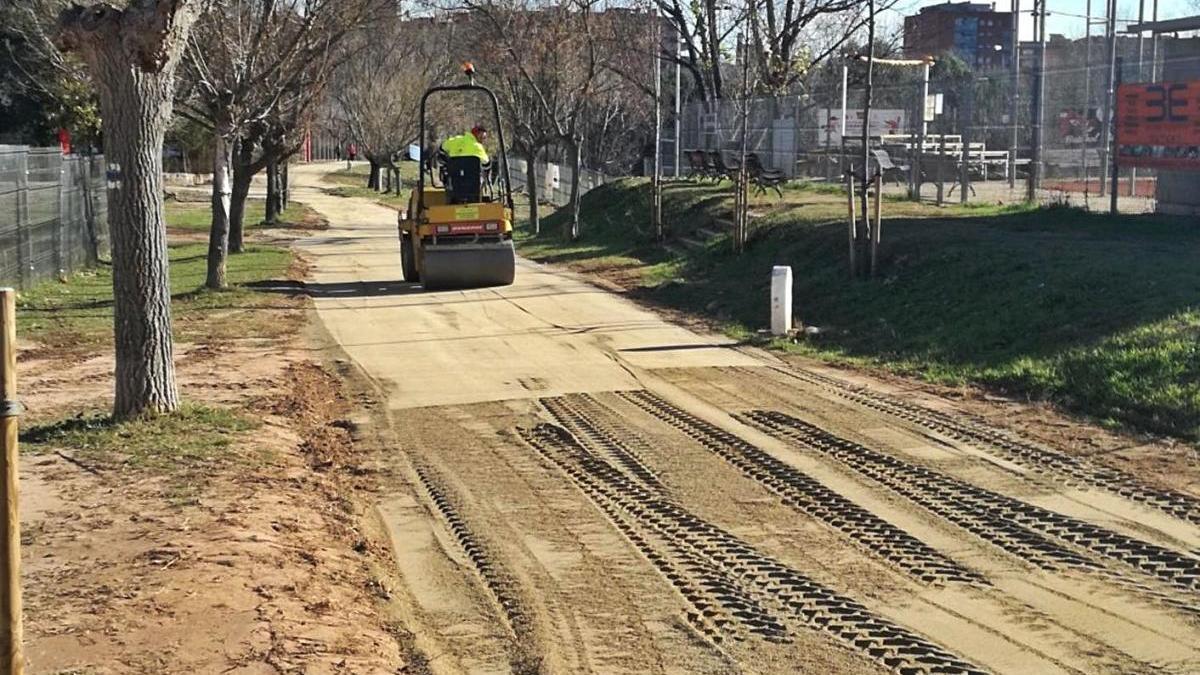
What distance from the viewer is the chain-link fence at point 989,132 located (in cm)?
2320

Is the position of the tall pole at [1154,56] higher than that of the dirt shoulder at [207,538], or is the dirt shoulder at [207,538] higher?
the tall pole at [1154,56]

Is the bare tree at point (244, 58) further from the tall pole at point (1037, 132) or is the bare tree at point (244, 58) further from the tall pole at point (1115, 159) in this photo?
the tall pole at point (1115, 159)

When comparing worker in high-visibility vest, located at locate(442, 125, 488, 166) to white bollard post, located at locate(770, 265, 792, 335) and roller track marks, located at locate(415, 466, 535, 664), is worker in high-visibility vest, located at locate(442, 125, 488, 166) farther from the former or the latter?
roller track marks, located at locate(415, 466, 535, 664)

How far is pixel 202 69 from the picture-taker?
2038cm

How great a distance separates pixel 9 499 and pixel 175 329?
43.4 feet

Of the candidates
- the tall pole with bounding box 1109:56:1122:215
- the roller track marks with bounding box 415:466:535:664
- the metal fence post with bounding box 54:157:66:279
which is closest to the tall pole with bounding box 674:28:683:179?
the tall pole with bounding box 1109:56:1122:215

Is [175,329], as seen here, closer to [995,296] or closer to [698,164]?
[995,296]

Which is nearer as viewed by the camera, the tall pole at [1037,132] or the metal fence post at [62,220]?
the metal fence post at [62,220]

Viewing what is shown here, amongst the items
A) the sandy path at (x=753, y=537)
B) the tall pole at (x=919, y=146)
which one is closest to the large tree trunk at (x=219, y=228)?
the sandy path at (x=753, y=537)

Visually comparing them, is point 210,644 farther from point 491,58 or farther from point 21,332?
point 491,58

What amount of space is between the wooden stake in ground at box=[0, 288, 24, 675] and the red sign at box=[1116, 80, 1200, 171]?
1947cm

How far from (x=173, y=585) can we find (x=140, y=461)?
2883 mm

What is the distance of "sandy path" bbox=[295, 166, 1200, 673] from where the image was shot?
6.30 m

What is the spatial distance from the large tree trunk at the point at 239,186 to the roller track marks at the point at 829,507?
19.2 m
